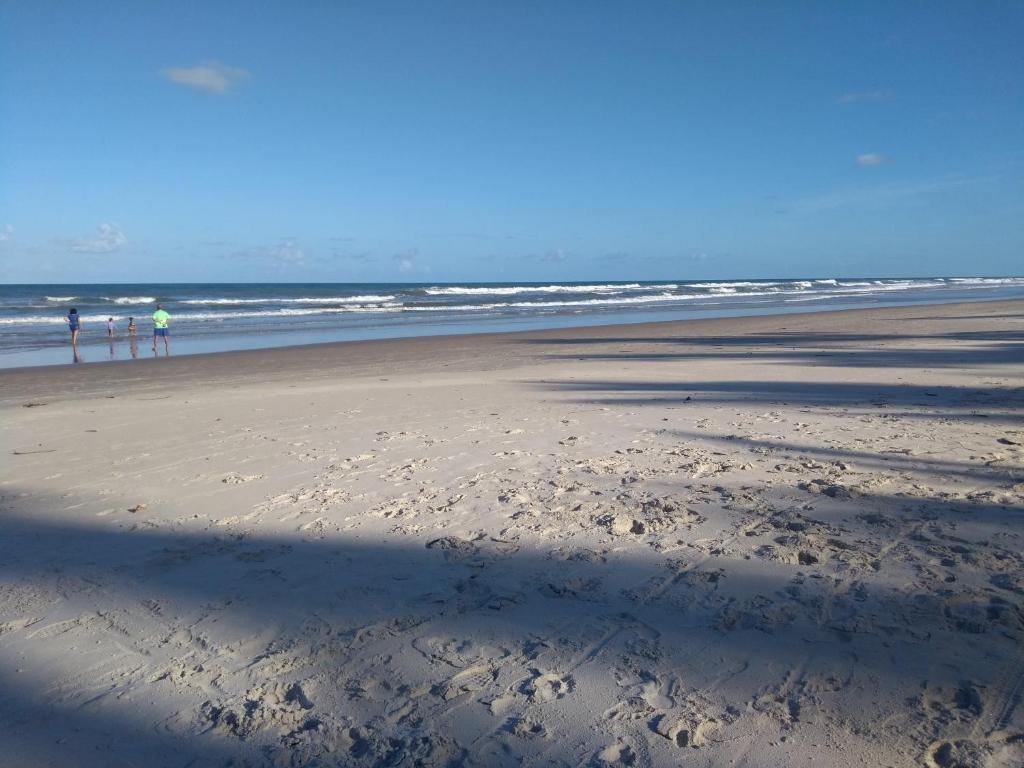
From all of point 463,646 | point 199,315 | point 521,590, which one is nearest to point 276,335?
point 199,315

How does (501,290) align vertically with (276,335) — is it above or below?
below

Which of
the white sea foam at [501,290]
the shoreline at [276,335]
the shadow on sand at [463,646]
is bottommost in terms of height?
the white sea foam at [501,290]

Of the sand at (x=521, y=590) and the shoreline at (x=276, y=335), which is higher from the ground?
the sand at (x=521, y=590)

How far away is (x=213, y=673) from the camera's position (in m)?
3.26

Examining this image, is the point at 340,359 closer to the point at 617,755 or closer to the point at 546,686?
the point at 546,686

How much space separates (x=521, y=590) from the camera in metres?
3.96

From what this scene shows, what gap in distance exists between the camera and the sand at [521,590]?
2822 mm

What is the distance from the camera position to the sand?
282 centimetres

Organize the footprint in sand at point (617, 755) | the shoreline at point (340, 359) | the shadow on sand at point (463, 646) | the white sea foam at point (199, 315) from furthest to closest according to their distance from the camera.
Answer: the white sea foam at point (199, 315)
the shoreline at point (340, 359)
the shadow on sand at point (463, 646)
the footprint in sand at point (617, 755)

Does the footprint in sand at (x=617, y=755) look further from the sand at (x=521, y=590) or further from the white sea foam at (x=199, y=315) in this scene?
the white sea foam at (x=199, y=315)

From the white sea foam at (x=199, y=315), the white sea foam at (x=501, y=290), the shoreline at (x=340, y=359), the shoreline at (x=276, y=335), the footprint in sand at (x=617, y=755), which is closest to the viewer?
the footprint in sand at (x=617, y=755)

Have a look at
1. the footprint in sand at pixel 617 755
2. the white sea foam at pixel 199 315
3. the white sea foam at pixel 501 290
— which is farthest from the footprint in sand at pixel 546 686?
the white sea foam at pixel 501 290

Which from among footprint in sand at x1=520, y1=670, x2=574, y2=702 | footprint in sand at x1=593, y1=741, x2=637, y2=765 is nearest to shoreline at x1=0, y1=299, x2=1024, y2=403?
footprint in sand at x1=520, y1=670, x2=574, y2=702

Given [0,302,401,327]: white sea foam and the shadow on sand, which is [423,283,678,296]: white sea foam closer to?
[0,302,401,327]: white sea foam
